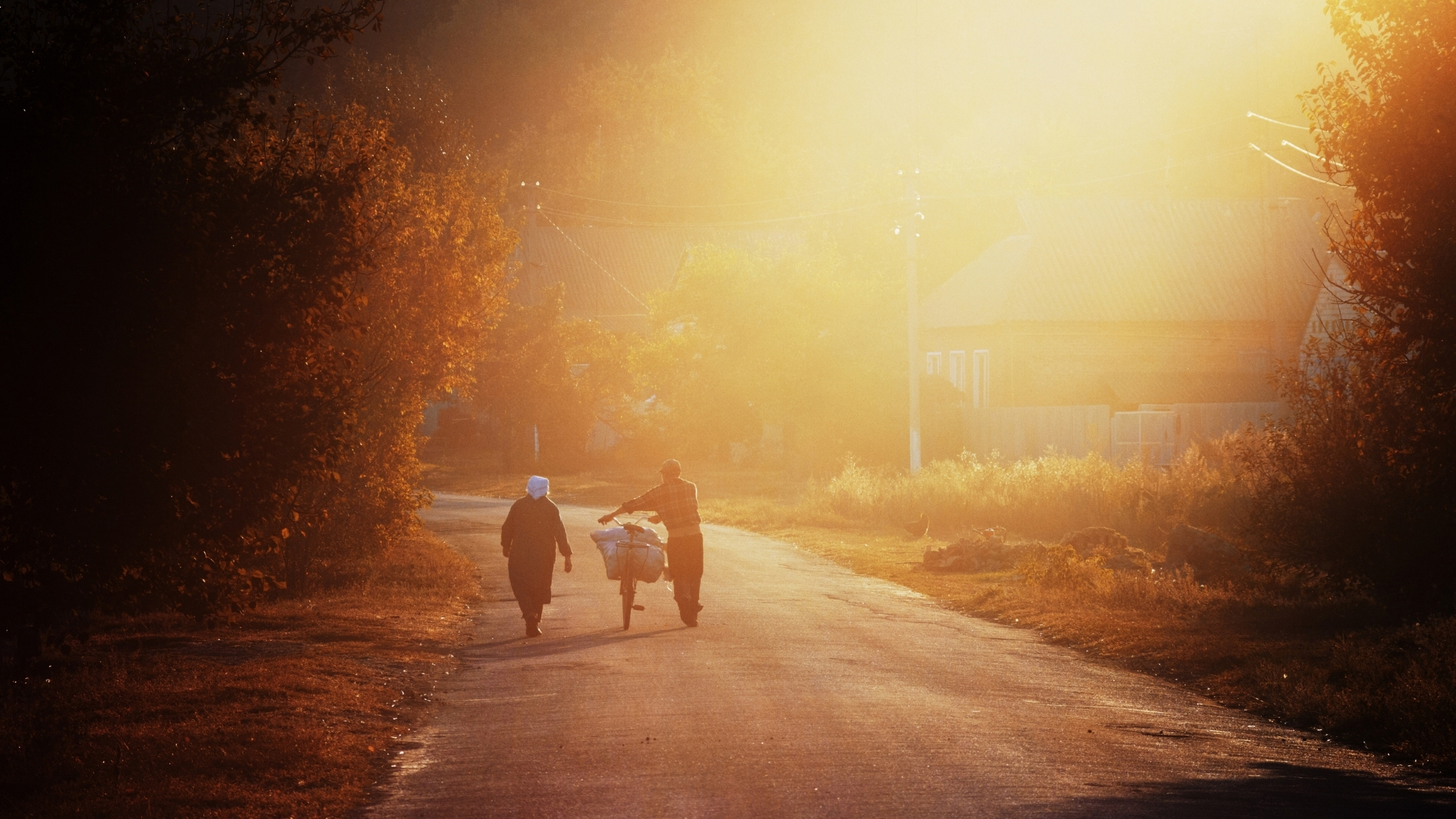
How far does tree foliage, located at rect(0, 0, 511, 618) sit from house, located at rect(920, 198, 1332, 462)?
34166 millimetres

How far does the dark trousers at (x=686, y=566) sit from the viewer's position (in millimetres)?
16172

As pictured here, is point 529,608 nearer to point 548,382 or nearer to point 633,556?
point 633,556

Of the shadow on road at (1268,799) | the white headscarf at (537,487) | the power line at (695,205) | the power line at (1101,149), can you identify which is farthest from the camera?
the power line at (695,205)

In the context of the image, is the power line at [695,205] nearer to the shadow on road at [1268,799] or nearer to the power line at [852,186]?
the power line at [852,186]

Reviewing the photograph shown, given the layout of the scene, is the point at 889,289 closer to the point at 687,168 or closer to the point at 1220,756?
the point at 1220,756

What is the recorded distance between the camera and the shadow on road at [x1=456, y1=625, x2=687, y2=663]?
550 inches

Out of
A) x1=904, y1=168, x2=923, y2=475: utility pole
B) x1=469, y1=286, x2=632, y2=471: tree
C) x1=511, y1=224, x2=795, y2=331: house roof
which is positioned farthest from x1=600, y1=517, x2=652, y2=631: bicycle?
x1=511, y1=224, x2=795, y2=331: house roof

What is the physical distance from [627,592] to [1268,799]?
8.91 m

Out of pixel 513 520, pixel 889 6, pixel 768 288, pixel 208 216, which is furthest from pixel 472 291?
pixel 889 6

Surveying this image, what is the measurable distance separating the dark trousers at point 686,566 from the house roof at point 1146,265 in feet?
95.2

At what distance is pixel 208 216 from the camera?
7.84 m

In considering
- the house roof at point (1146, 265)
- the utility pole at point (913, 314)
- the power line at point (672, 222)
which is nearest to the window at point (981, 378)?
the house roof at point (1146, 265)

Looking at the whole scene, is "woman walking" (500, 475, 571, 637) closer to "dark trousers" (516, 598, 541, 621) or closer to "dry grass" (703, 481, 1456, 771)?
"dark trousers" (516, 598, 541, 621)

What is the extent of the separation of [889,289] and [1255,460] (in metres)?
25.8
